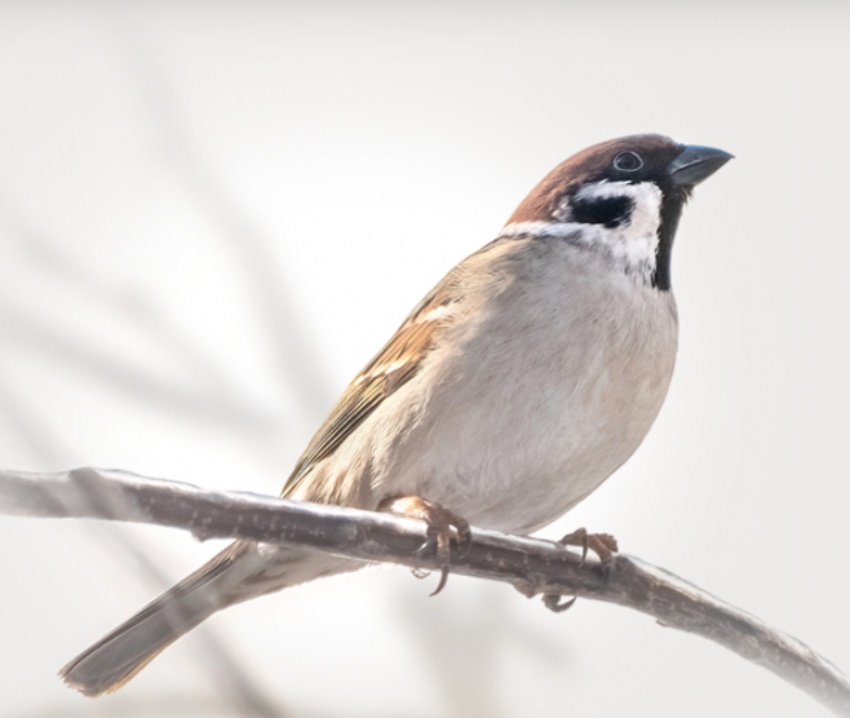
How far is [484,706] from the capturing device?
1.05 m

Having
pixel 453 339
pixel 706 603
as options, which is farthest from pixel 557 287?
pixel 706 603

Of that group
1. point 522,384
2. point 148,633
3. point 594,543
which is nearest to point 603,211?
point 522,384

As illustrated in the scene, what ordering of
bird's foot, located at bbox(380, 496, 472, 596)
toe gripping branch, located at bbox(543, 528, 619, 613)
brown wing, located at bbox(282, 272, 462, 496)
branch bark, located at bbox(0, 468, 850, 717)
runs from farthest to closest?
brown wing, located at bbox(282, 272, 462, 496) → toe gripping branch, located at bbox(543, 528, 619, 613) → bird's foot, located at bbox(380, 496, 472, 596) → branch bark, located at bbox(0, 468, 850, 717)

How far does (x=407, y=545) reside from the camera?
5.57 ft

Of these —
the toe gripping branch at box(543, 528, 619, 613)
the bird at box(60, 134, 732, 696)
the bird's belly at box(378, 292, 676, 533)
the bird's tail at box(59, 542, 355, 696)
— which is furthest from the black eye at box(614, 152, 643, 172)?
the bird's tail at box(59, 542, 355, 696)

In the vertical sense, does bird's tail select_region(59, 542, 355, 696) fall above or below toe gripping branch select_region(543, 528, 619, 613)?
above

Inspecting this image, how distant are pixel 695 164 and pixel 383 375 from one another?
120cm

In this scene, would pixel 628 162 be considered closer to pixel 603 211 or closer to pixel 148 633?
pixel 603 211

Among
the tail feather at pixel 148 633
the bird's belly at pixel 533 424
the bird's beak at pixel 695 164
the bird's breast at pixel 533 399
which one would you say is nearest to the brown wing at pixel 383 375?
the bird's breast at pixel 533 399

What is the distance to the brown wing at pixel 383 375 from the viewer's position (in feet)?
8.28

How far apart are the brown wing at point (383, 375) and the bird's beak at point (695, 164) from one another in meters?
0.79

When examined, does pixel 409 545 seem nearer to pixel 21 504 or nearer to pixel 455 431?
pixel 455 431

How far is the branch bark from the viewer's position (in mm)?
813

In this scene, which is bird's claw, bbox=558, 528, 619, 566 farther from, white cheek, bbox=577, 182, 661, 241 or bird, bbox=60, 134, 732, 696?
white cheek, bbox=577, 182, 661, 241
